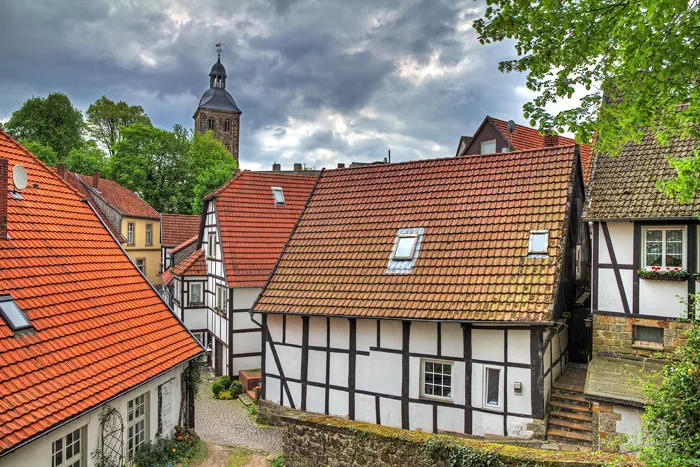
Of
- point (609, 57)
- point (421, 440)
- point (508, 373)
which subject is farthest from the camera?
point (508, 373)

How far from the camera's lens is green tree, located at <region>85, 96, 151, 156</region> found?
51.3 metres

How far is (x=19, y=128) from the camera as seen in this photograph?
44.4 m

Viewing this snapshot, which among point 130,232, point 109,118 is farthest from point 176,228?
point 109,118

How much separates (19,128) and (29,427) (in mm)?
47797

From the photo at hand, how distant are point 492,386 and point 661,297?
182 inches

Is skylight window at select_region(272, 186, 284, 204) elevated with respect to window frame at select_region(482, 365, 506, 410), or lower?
elevated

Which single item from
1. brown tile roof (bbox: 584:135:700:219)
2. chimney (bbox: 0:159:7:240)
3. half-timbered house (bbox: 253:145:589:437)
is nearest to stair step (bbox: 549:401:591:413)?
half-timbered house (bbox: 253:145:589:437)

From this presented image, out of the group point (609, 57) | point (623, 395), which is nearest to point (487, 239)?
point (623, 395)

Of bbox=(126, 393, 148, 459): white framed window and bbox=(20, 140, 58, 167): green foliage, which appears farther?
bbox=(20, 140, 58, 167): green foliage

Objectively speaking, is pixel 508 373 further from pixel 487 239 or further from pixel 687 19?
pixel 687 19

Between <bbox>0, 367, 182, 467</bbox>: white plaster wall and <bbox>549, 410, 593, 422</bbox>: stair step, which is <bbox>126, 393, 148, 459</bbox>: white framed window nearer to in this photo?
<bbox>0, 367, 182, 467</bbox>: white plaster wall

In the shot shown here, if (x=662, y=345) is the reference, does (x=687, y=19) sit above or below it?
above

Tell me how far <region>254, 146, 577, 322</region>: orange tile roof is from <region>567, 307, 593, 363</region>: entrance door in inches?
147

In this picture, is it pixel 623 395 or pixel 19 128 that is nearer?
pixel 623 395
